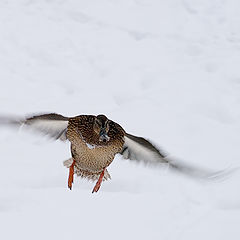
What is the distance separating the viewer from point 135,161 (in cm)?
220

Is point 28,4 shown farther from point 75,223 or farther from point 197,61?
point 75,223

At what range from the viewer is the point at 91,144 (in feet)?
6.97

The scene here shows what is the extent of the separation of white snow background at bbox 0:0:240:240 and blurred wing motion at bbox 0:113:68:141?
0.04 meters

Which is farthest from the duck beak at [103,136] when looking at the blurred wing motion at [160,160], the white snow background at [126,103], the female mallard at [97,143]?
the white snow background at [126,103]

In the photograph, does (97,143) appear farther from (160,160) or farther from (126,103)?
(126,103)

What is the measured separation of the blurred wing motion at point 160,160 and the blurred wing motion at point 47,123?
0.88 ft

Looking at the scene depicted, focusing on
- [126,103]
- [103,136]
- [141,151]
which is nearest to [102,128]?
[103,136]

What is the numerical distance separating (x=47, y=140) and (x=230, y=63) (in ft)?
6.31

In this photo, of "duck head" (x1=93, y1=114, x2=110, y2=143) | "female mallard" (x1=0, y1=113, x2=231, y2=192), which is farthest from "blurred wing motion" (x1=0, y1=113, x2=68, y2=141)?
"duck head" (x1=93, y1=114, x2=110, y2=143)

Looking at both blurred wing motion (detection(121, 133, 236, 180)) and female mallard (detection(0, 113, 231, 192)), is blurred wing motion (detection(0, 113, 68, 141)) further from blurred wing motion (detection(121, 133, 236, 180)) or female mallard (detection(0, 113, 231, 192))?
blurred wing motion (detection(121, 133, 236, 180))

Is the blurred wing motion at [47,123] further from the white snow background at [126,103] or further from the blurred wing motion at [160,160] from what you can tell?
the blurred wing motion at [160,160]

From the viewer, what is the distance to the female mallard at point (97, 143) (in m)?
2.06

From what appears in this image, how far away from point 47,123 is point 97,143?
→ 21 cm

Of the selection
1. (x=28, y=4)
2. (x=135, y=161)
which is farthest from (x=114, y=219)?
(x=28, y=4)
